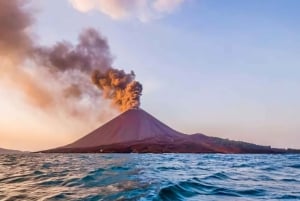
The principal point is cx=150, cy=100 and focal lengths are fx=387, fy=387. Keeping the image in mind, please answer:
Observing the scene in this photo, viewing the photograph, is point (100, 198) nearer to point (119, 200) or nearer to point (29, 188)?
point (119, 200)

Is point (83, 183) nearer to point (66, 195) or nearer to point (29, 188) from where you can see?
point (29, 188)

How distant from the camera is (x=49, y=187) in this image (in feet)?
49.7

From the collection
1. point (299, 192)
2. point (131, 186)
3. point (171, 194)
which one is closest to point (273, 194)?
point (299, 192)

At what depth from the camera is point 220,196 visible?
13.0 m

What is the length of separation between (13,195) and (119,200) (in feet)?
12.7

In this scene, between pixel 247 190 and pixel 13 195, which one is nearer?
pixel 13 195

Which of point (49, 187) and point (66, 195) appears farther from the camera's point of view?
point (49, 187)

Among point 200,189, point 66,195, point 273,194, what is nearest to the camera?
point 66,195

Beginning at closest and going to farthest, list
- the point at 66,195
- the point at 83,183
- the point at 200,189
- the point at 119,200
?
the point at 119,200
the point at 66,195
the point at 200,189
the point at 83,183

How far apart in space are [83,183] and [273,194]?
25.0 ft

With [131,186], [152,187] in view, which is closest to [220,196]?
[152,187]

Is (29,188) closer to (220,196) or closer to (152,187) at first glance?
(152,187)

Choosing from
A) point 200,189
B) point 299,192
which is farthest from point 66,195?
point 299,192

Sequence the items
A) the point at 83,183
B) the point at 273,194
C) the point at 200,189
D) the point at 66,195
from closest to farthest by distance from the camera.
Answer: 1. the point at 66,195
2. the point at 273,194
3. the point at 200,189
4. the point at 83,183
